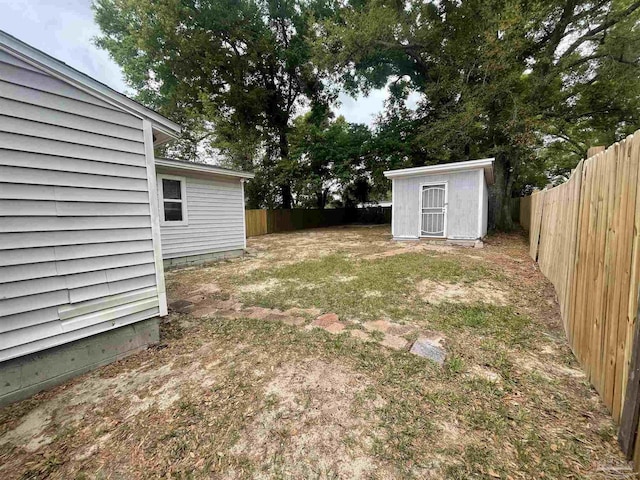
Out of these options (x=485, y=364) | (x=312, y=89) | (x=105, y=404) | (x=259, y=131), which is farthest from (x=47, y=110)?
(x=312, y=89)

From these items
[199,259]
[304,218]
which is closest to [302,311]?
[199,259]

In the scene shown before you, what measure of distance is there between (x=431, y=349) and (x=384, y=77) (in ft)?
52.5

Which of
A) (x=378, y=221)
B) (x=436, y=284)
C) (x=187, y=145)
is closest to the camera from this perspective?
(x=436, y=284)

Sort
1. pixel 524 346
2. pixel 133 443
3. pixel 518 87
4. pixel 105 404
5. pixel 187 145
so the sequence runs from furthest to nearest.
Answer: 1. pixel 187 145
2. pixel 518 87
3. pixel 524 346
4. pixel 105 404
5. pixel 133 443

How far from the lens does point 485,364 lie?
7.10 feet

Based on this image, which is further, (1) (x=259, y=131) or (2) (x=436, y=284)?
(1) (x=259, y=131)

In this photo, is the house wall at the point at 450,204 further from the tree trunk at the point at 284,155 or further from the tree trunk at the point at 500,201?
the tree trunk at the point at 284,155

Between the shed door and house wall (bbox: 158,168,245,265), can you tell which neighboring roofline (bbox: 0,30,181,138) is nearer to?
house wall (bbox: 158,168,245,265)

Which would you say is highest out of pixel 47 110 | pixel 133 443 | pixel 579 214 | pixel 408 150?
pixel 408 150

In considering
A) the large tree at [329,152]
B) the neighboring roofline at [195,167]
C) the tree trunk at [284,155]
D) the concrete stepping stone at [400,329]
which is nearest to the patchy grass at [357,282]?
the concrete stepping stone at [400,329]

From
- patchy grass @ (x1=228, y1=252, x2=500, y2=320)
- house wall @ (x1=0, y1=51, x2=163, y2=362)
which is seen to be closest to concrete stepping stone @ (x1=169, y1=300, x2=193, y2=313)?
patchy grass @ (x1=228, y1=252, x2=500, y2=320)

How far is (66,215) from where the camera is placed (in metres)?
2.14

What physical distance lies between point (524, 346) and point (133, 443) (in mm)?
3126

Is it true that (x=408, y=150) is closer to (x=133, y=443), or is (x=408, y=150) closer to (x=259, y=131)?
(x=259, y=131)
